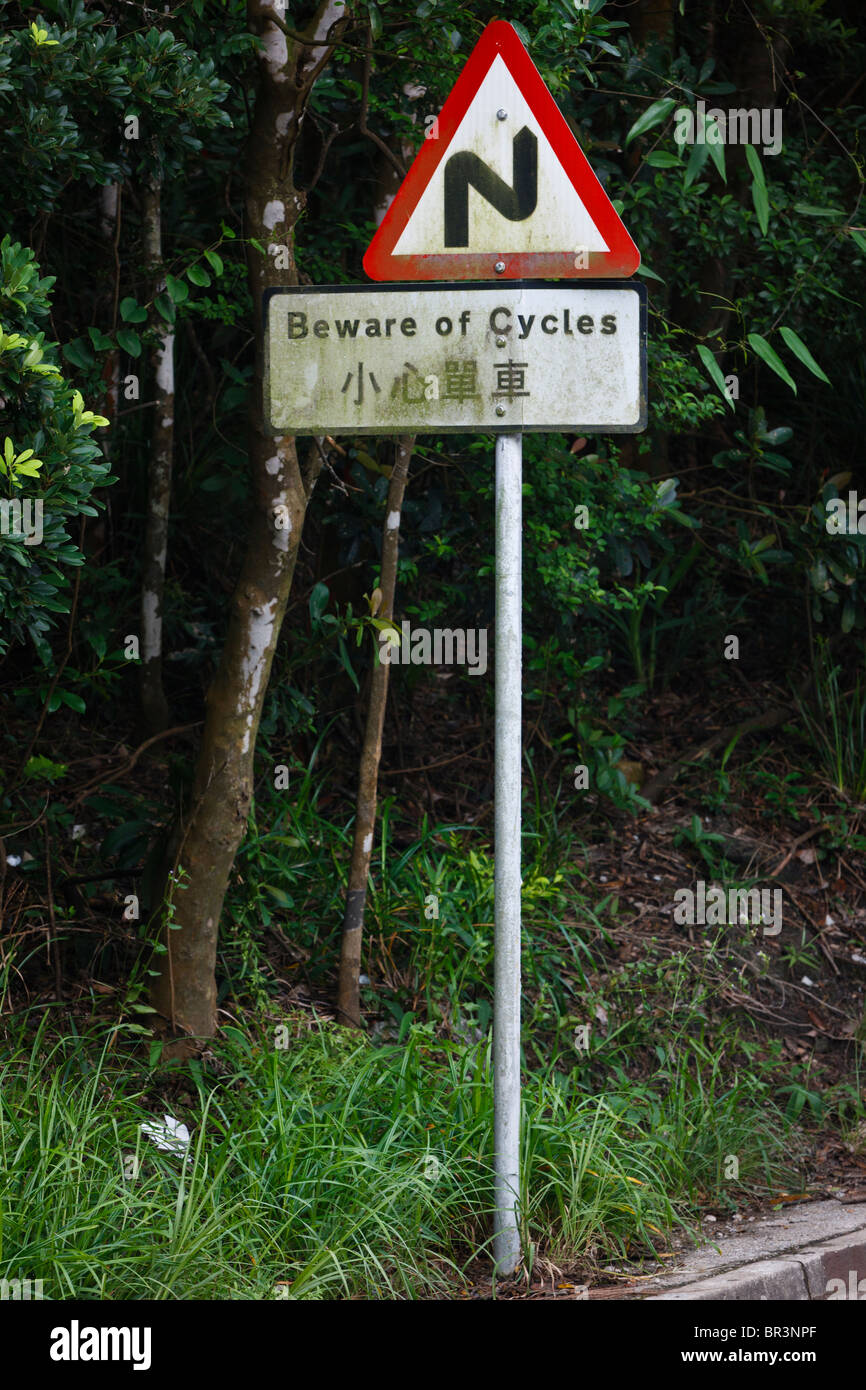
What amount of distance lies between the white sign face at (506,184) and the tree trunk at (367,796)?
1462 millimetres

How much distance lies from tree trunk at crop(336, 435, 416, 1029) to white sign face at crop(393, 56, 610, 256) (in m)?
1.46

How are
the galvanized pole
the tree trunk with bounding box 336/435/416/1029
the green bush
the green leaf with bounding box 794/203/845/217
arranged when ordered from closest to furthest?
the green bush < the galvanized pole < the tree trunk with bounding box 336/435/416/1029 < the green leaf with bounding box 794/203/845/217

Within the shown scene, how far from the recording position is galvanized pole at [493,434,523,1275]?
315 centimetres

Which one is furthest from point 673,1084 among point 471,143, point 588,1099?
point 471,143

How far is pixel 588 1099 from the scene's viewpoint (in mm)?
3885

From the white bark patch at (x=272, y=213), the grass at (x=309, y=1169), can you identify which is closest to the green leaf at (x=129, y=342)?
the white bark patch at (x=272, y=213)

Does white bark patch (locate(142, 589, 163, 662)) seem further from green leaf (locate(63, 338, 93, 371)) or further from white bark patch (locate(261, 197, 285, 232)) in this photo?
white bark patch (locate(261, 197, 285, 232))

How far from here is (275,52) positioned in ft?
12.6

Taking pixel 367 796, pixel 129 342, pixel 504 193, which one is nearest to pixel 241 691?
pixel 367 796

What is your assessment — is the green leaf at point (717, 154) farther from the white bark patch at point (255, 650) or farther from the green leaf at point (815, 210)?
the white bark patch at point (255, 650)

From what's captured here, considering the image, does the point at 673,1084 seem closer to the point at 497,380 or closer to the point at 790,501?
the point at 497,380

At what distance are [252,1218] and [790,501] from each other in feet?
17.0

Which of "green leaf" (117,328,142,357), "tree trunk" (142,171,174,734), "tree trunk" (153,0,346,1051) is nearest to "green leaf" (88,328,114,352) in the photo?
"green leaf" (117,328,142,357)

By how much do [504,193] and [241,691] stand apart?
168 cm
